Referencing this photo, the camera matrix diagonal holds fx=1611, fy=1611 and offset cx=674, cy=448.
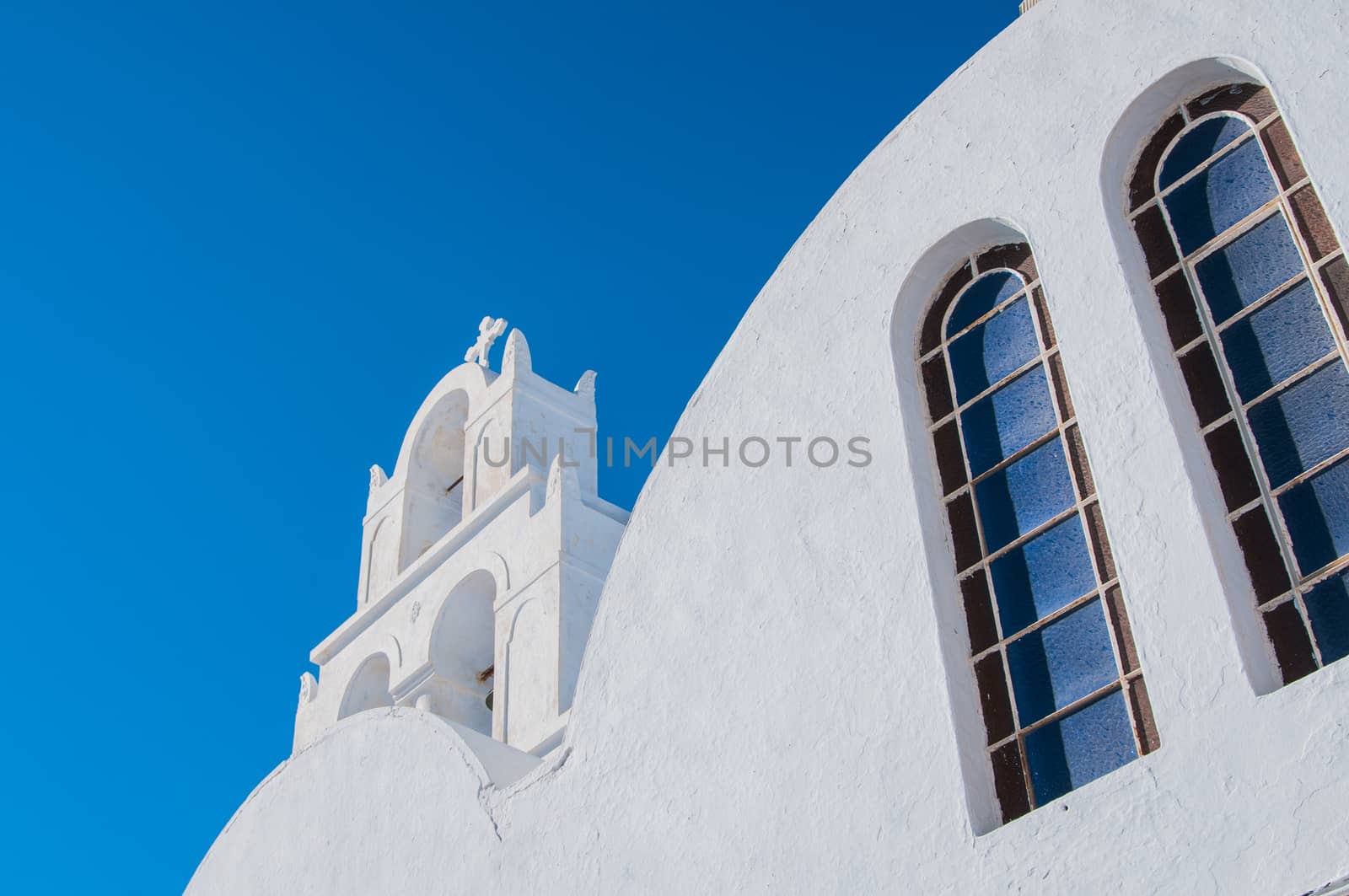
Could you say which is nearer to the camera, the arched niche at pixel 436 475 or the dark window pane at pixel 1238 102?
the dark window pane at pixel 1238 102

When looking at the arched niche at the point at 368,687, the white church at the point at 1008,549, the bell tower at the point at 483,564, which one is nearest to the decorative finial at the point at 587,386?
the bell tower at the point at 483,564

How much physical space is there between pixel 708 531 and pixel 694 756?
103cm

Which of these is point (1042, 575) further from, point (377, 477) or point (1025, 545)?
point (377, 477)

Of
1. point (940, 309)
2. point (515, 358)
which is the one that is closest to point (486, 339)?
point (515, 358)

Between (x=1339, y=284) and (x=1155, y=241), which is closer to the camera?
(x=1339, y=284)

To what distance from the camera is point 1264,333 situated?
5492 mm

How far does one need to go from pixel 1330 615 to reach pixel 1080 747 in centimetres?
94

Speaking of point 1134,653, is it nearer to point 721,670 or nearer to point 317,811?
point 721,670

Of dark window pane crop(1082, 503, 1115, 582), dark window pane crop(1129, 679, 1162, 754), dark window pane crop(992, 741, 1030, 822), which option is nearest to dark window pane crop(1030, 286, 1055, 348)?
dark window pane crop(1082, 503, 1115, 582)

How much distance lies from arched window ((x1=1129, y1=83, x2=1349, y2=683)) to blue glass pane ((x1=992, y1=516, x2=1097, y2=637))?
0.63m

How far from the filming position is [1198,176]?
5.95 m

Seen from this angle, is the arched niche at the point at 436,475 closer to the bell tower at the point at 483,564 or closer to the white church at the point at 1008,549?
the bell tower at the point at 483,564

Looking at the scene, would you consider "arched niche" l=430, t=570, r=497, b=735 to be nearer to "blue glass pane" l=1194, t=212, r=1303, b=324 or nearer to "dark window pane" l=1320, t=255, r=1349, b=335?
"blue glass pane" l=1194, t=212, r=1303, b=324

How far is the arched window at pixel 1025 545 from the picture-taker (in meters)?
5.41
